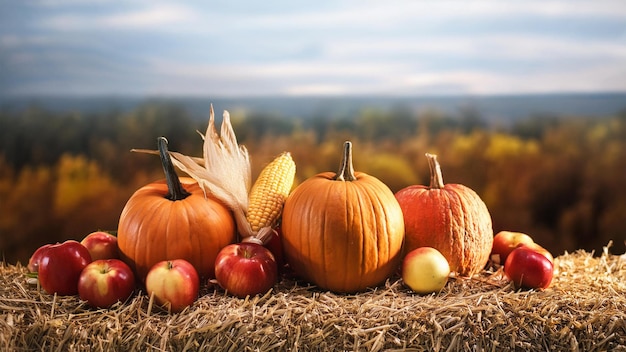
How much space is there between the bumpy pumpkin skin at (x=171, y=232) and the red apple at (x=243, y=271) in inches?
3.8

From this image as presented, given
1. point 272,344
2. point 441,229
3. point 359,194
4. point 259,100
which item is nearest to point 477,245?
point 441,229

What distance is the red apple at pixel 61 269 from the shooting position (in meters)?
1.91

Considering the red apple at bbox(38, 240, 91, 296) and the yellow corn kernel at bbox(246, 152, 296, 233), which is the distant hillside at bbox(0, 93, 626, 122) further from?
the red apple at bbox(38, 240, 91, 296)

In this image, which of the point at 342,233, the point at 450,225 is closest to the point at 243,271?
the point at 342,233

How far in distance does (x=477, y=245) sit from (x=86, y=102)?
74.5 inches

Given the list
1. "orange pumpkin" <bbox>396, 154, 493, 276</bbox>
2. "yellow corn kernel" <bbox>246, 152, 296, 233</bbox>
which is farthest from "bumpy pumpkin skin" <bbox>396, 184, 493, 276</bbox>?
"yellow corn kernel" <bbox>246, 152, 296, 233</bbox>

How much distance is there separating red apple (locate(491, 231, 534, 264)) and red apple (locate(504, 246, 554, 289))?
0.78 feet

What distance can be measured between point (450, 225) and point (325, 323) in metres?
0.58

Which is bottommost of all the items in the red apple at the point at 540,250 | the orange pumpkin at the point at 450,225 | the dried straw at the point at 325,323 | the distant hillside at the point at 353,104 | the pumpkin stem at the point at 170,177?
the dried straw at the point at 325,323

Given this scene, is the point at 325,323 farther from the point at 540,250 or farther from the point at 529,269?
the point at 540,250

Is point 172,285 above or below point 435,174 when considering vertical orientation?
below

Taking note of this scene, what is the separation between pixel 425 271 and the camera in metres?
1.95

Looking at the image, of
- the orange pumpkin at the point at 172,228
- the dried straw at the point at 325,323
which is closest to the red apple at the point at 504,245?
the dried straw at the point at 325,323

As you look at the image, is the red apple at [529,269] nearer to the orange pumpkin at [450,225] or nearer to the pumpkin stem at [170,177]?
the orange pumpkin at [450,225]
